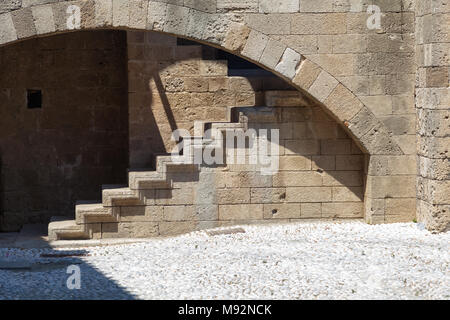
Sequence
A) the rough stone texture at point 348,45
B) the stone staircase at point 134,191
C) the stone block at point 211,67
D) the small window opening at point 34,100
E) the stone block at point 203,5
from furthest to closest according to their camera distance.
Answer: the small window opening at point 34,100
the stone block at point 211,67
the stone staircase at point 134,191
the stone block at point 203,5
the rough stone texture at point 348,45

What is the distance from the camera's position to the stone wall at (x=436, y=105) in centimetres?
973

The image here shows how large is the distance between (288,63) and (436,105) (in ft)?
6.03

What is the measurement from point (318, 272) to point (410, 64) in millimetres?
3622

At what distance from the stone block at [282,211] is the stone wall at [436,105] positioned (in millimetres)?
1754

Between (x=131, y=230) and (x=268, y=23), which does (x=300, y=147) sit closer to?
(x=268, y=23)

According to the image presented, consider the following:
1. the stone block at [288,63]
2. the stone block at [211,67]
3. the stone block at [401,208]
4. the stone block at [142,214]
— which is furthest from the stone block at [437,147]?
the stone block at [142,214]

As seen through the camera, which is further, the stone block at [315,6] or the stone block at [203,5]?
the stone block at [315,6]

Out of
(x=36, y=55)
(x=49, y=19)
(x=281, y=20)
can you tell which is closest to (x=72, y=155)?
(x=36, y=55)

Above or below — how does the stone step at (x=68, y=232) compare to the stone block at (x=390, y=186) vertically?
below

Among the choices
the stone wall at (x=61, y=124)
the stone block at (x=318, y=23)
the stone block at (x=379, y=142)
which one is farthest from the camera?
the stone wall at (x=61, y=124)

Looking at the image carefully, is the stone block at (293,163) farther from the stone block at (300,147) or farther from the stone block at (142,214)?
the stone block at (142,214)

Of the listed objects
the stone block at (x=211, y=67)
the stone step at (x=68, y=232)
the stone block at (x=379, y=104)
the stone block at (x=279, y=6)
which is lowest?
the stone step at (x=68, y=232)

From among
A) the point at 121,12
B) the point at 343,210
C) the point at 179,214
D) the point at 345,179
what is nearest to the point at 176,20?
the point at 121,12

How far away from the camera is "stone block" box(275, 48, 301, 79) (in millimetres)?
10055
